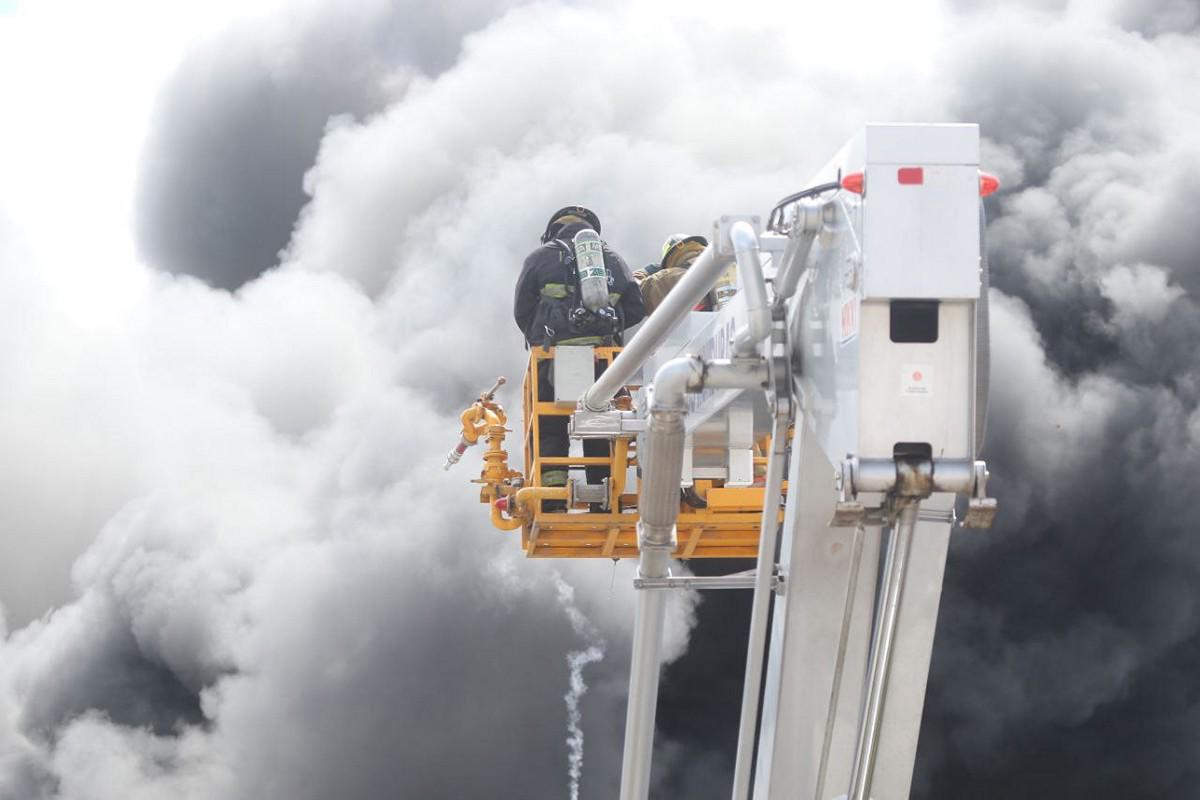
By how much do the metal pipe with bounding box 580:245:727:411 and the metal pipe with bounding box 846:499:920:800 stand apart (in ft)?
4.58

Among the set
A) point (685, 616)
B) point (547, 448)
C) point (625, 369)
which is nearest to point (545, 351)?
point (547, 448)

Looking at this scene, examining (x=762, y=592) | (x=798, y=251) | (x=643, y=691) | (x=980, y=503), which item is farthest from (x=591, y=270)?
(x=980, y=503)

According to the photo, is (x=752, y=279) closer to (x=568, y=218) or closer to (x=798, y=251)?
(x=798, y=251)

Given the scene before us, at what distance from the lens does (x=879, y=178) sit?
5.20 metres

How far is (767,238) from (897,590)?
153 centimetres

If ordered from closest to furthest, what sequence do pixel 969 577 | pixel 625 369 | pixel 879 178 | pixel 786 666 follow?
pixel 879 178 → pixel 786 666 → pixel 625 369 → pixel 969 577

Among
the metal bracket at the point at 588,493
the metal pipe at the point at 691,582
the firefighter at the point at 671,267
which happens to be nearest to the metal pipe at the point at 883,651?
the metal pipe at the point at 691,582

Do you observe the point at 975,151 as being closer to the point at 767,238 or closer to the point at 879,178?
the point at 879,178

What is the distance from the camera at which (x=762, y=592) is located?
21.1 ft

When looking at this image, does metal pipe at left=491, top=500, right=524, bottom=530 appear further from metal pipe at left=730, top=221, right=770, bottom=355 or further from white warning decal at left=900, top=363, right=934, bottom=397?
white warning decal at left=900, top=363, right=934, bottom=397

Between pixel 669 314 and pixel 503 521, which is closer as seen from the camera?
pixel 669 314

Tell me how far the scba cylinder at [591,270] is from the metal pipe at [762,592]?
16.6 ft

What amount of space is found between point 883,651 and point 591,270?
645cm

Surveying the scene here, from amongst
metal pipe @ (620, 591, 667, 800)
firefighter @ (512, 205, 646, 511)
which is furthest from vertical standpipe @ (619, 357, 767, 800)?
firefighter @ (512, 205, 646, 511)
